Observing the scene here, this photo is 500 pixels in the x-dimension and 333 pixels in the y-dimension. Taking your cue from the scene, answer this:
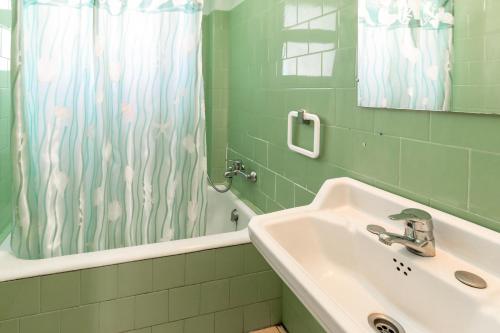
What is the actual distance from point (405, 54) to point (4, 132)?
180 centimetres

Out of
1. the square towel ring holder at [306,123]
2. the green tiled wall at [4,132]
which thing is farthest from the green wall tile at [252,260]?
the green tiled wall at [4,132]

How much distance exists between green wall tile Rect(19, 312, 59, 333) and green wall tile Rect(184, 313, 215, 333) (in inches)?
19.8

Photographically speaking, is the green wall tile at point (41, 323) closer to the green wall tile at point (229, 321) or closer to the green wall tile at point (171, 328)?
the green wall tile at point (171, 328)

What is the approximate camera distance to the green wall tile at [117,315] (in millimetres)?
1366

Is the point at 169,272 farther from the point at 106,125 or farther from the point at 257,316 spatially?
the point at 106,125

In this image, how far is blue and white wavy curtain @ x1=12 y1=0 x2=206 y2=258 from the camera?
1.36 m

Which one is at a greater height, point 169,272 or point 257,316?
point 169,272

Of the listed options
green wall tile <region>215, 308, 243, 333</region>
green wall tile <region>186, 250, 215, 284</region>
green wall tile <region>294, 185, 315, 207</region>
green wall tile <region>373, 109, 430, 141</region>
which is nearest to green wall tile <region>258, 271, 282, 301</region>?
green wall tile <region>215, 308, 243, 333</region>

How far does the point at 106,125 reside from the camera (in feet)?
4.88

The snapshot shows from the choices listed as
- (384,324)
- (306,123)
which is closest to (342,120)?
(306,123)

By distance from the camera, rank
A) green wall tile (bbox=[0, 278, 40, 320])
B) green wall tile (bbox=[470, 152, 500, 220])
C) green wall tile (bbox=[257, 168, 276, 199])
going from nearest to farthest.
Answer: green wall tile (bbox=[470, 152, 500, 220]) < green wall tile (bbox=[0, 278, 40, 320]) < green wall tile (bbox=[257, 168, 276, 199])

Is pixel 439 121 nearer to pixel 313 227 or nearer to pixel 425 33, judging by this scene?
pixel 425 33

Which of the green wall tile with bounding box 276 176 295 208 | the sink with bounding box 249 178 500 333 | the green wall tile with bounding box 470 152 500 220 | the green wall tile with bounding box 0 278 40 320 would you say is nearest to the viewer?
the sink with bounding box 249 178 500 333

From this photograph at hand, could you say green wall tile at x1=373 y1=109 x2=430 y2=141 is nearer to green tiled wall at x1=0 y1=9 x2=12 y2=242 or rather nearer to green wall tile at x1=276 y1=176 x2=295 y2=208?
green wall tile at x1=276 y1=176 x2=295 y2=208
